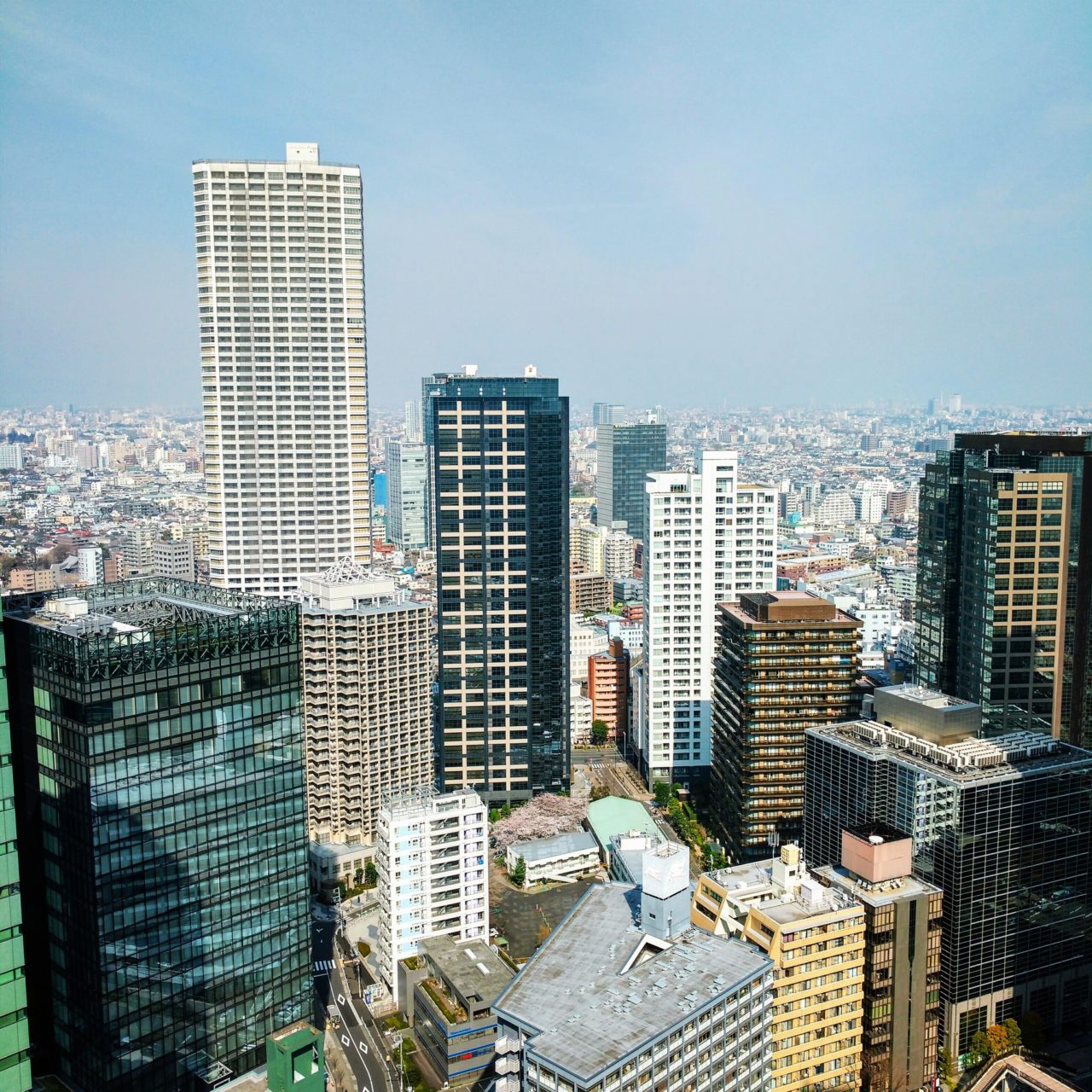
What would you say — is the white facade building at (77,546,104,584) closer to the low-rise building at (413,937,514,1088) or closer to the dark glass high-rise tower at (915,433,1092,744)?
the low-rise building at (413,937,514,1088)

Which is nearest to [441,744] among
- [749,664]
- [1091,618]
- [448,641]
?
[448,641]

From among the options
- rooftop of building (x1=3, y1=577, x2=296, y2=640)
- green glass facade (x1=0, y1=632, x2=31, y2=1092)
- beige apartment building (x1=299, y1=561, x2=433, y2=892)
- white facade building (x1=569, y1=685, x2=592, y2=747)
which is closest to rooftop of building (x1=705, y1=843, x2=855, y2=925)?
rooftop of building (x1=3, y1=577, x2=296, y2=640)

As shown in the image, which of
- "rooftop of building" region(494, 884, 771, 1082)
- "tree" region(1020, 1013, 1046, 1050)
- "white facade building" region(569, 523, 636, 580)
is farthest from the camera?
"white facade building" region(569, 523, 636, 580)

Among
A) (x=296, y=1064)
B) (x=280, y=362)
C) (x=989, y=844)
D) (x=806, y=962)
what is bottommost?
(x=296, y=1064)

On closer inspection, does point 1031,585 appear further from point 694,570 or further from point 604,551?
point 604,551

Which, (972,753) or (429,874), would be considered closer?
(972,753)

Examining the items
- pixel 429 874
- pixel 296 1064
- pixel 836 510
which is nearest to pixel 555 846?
pixel 429 874

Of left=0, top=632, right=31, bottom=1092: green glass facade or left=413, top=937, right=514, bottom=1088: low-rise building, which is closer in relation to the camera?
left=0, top=632, right=31, bottom=1092: green glass facade
